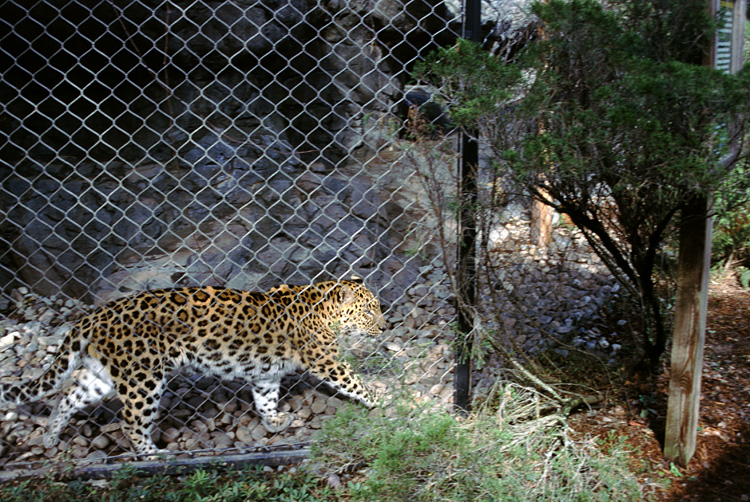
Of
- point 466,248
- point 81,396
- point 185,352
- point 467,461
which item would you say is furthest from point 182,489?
point 466,248

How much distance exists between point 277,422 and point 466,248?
1.78 m

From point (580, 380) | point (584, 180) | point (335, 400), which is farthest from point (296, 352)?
point (584, 180)

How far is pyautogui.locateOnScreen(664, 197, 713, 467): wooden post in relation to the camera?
256cm

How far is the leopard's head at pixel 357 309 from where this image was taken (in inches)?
165

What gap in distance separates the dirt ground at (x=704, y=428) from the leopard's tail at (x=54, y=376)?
290 cm

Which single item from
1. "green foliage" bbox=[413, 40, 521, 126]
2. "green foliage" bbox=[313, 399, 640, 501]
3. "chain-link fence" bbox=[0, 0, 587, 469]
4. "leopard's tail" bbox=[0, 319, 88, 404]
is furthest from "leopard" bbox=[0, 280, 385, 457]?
"green foliage" bbox=[413, 40, 521, 126]

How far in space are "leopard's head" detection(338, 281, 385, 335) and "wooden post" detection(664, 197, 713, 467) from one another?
2.10 metres

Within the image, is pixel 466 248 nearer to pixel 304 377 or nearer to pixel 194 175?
pixel 304 377

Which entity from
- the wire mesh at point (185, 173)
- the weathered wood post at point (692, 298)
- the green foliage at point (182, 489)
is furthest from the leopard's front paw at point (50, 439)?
the weathered wood post at point (692, 298)

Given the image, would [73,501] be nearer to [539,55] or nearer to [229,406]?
[229,406]

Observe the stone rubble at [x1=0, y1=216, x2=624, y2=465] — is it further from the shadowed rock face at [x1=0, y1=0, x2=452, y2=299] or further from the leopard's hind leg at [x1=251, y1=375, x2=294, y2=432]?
the shadowed rock face at [x1=0, y1=0, x2=452, y2=299]

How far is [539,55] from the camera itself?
252cm

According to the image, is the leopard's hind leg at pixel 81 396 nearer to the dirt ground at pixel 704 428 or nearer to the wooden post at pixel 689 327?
the dirt ground at pixel 704 428

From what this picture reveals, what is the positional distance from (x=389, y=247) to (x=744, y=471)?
11.4 feet
